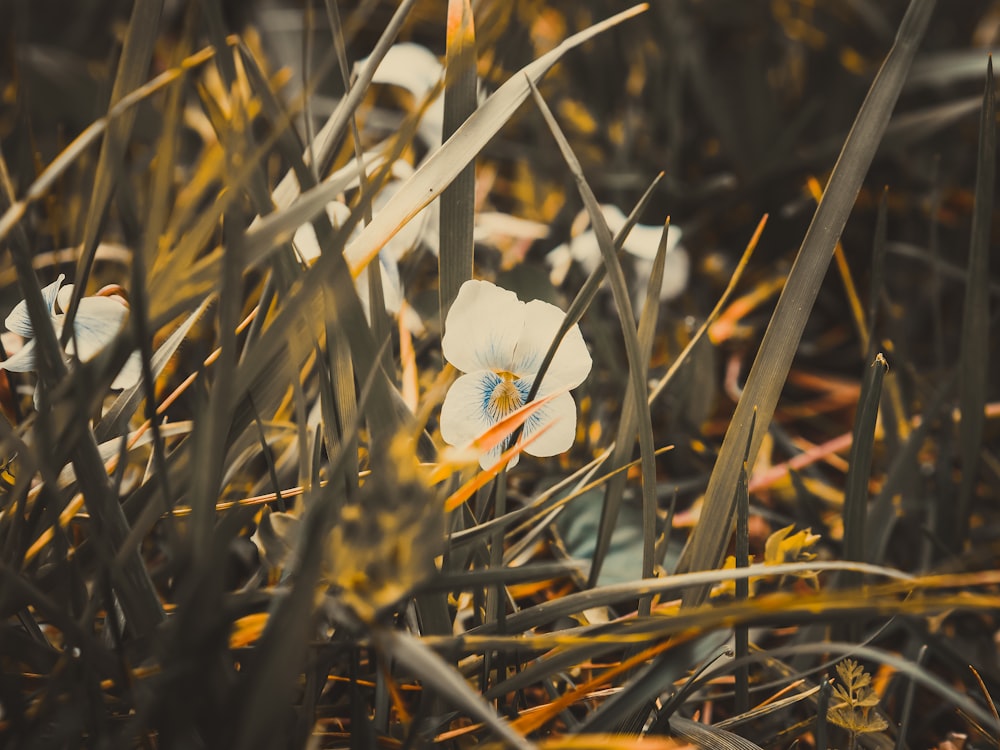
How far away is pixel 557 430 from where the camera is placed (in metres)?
0.37

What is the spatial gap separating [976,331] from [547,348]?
11.5 inches

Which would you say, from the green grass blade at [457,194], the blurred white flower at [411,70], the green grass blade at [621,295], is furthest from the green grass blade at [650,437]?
the blurred white flower at [411,70]

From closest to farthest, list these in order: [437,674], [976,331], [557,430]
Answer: [437,674] < [557,430] < [976,331]

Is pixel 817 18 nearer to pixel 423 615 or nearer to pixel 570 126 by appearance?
pixel 570 126

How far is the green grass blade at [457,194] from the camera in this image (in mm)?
411

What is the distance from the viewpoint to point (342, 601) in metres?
0.28

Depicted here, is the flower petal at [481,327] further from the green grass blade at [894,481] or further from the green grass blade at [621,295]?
the green grass blade at [894,481]

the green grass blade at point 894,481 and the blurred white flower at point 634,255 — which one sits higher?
the blurred white flower at point 634,255

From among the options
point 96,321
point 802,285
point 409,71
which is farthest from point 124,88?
point 802,285

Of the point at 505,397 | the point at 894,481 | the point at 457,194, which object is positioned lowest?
the point at 894,481

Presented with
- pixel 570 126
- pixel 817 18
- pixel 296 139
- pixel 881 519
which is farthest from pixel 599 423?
pixel 817 18

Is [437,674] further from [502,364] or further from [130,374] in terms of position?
[130,374]

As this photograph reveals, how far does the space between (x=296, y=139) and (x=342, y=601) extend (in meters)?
0.23

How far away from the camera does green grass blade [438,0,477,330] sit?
0.41 m
